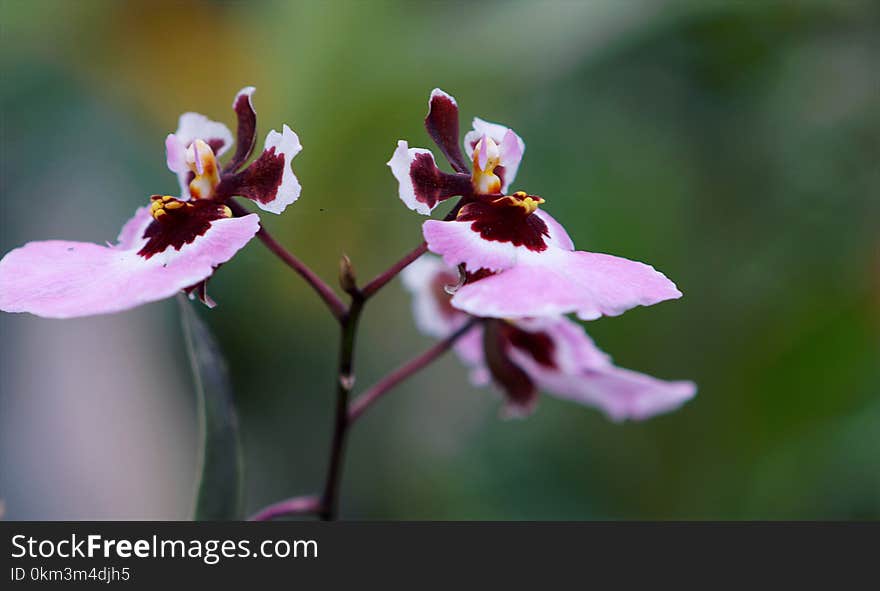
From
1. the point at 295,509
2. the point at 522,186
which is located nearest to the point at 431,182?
the point at 295,509

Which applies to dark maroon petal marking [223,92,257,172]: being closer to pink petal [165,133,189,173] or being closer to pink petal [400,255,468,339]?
pink petal [165,133,189,173]

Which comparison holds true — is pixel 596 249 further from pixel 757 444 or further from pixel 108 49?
pixel 108 49

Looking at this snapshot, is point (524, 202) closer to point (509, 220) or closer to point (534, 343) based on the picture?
point (509, 220)

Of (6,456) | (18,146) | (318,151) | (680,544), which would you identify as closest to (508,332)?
(680,544)

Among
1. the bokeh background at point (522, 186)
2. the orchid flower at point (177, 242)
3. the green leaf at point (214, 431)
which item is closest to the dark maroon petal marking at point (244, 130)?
the orchid flower at point (177, 242)

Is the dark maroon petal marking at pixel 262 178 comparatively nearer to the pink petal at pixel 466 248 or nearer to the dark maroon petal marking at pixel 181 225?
the dark maroon petal marking at pixel 181 225

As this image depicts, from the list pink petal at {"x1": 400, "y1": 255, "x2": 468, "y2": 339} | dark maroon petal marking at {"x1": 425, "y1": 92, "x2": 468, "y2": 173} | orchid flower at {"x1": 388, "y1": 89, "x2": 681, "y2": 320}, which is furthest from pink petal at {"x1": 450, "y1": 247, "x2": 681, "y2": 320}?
pink petal at {"x1": 400, "y1": 255, "x2": 468, "y2": 339}
